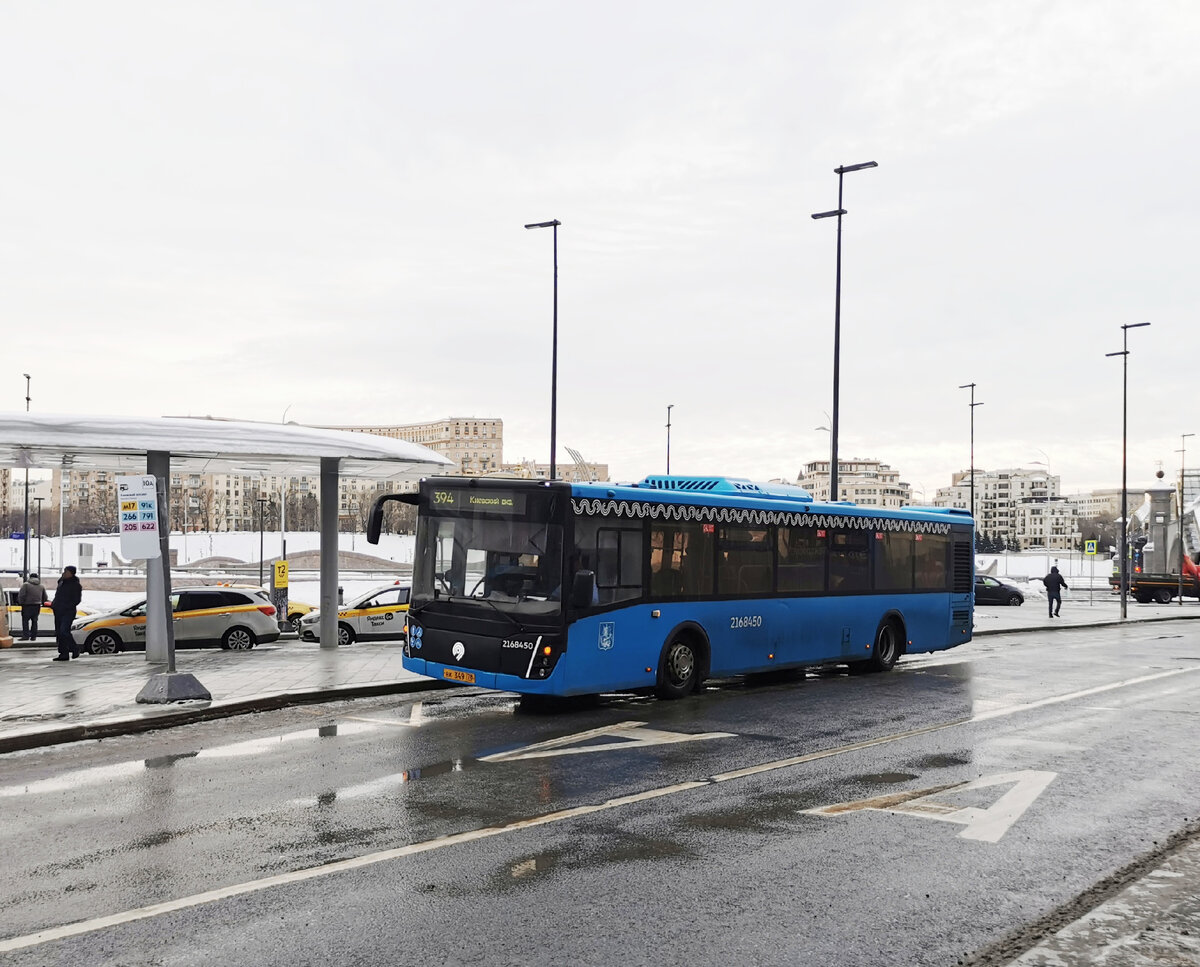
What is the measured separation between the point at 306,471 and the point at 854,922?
18.8 m

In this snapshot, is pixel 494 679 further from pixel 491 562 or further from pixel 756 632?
pixel 756 632

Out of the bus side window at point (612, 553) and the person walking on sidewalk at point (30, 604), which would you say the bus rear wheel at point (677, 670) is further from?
the person walking on sidewalk at point (30, 604)

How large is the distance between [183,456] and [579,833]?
13.9 meters

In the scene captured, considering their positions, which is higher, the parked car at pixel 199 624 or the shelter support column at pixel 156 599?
the shelter support column at pixel 156 599

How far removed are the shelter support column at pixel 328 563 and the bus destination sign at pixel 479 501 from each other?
7.35m

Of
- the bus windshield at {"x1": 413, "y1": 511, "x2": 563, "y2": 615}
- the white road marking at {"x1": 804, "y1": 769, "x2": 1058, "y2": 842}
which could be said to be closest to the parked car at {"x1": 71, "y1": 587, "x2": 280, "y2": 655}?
the bus windshield at {"x1": 413, "y1": 511, "x2": 563, "y2": 615}

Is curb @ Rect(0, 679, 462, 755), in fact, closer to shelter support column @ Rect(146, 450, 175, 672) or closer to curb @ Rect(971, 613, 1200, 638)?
shelter support column @ Rect(146, 450, 175, 672)

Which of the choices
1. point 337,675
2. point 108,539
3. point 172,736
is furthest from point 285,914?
point 108,539

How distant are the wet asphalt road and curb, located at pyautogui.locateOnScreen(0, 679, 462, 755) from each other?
37 cm

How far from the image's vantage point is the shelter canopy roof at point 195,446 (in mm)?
16422

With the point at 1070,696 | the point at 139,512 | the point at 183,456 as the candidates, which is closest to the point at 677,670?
the point at 1070,696

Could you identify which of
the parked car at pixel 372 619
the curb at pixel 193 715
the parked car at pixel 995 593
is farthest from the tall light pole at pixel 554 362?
the parked car at pixel 995 593

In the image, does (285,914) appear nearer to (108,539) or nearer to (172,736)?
(172,736)

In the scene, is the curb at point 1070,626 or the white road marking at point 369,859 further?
the curb at point 1070,626
